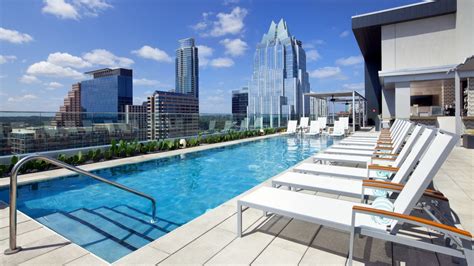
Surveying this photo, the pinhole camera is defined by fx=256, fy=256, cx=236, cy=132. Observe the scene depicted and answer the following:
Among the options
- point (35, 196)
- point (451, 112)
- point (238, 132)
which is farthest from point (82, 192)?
point (451, 112)

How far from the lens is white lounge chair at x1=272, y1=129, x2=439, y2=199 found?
2.55 meters

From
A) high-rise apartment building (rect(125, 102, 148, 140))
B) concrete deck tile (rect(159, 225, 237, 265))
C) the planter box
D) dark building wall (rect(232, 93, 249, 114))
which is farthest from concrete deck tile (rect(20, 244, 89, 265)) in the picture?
dark building wall (rect(232, 93, 249, 114))

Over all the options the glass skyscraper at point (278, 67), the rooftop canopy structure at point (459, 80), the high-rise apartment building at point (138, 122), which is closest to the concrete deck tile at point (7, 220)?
the high-rise apartment building at point (138, 122)

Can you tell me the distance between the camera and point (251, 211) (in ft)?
10.4

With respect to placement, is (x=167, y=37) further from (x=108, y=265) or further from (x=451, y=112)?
(x=108, y=265)

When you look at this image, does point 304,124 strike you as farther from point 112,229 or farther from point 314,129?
point 112,229

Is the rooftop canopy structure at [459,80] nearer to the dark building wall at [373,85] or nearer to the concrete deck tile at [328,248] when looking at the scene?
the concrete deck tile at [328,248]

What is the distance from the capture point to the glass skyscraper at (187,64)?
12212 cm

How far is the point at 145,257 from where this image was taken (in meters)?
2.16

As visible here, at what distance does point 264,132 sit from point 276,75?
73093mm

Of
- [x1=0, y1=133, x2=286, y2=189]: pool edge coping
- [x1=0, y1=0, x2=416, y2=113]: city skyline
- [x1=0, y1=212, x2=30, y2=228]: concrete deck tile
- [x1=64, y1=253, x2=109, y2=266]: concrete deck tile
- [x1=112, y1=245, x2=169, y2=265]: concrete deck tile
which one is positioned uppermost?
[x1=0, y1=0, x2=416, y2=113]: city skyline

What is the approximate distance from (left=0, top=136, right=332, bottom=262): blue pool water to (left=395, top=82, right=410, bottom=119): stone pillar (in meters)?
9.74

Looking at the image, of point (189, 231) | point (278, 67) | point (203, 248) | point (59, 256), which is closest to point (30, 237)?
point (59, 256)

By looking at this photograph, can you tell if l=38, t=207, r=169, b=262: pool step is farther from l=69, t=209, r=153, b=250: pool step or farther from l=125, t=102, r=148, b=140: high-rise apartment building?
l=125, t=102, r=148, b=140: high-rise apartment building
